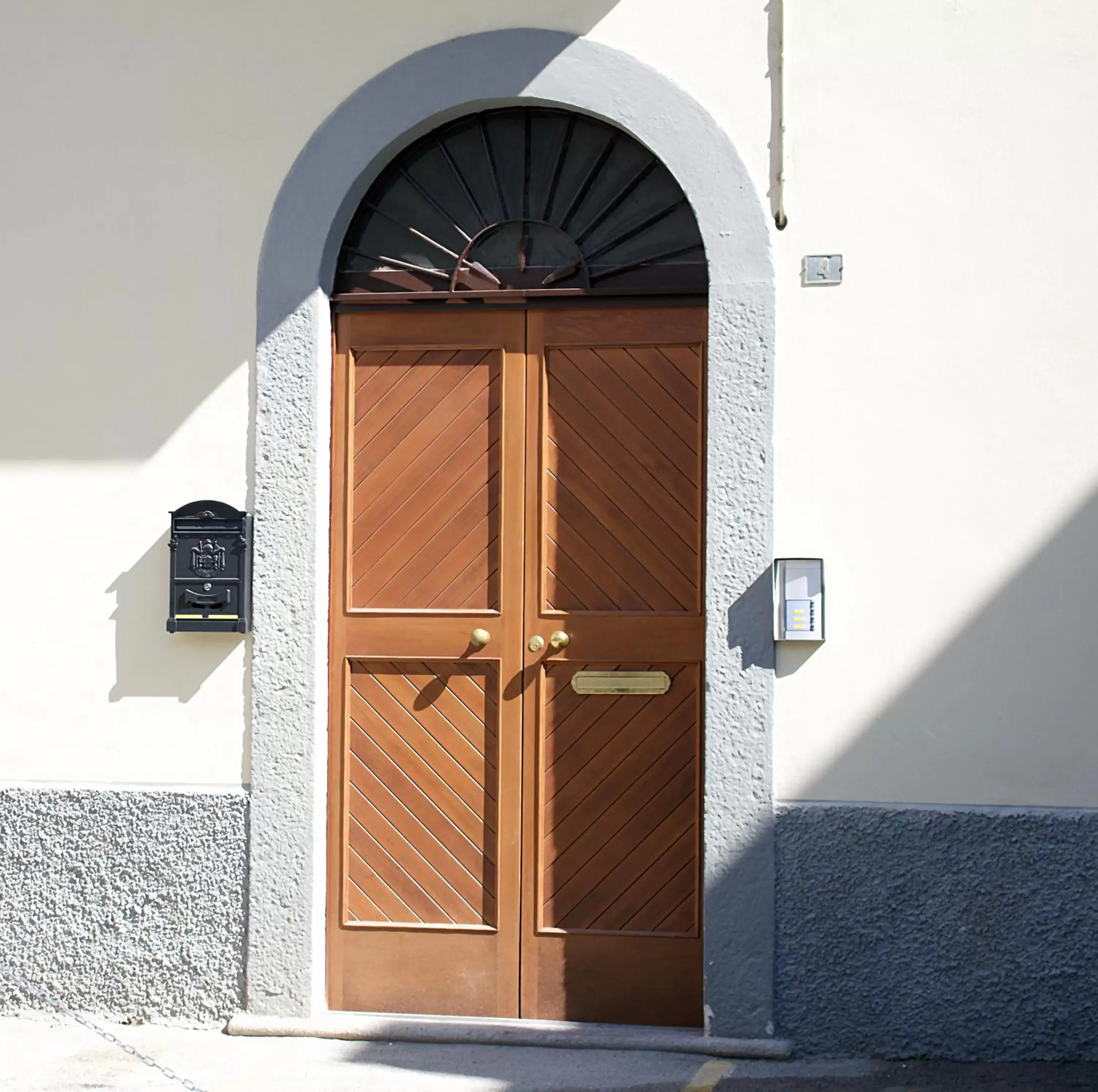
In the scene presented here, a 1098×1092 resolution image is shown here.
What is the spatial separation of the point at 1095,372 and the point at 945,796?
5.27 ft

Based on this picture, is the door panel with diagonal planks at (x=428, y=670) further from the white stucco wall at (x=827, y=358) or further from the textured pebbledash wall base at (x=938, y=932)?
the textured pebbledash wall base at (x=938, y=932)

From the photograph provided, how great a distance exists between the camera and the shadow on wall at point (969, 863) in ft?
15.3

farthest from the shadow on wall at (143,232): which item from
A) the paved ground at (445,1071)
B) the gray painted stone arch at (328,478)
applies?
the paved ground at (445,1071)

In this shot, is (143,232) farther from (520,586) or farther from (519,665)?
(519,665)

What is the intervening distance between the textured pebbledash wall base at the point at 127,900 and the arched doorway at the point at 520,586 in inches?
16.4

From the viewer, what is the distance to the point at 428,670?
16.9 ft

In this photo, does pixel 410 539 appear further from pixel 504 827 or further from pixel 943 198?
pixel 943 198

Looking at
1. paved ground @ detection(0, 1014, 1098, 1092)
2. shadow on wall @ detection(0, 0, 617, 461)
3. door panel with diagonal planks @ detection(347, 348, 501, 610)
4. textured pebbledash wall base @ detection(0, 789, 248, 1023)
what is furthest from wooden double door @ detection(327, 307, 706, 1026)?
shadow on wall @ detection(0, 0, 617, 461)

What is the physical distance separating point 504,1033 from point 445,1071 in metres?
0.35

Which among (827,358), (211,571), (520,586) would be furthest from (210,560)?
(827,358)

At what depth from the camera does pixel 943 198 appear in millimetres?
4820

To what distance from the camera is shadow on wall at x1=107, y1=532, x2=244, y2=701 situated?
5.16 metres

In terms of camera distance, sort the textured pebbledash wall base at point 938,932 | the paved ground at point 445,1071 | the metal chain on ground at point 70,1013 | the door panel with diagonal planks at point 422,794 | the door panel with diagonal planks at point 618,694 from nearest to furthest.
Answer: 1. the paved ground at point 445,1071
2. the textured pebbledash wall base at point 938,932
3. the metal chain on ground at point 70,1013
4. the door panel with diagonal planks at point 618,694
5. the door panel with diagonal planks at point 422,794

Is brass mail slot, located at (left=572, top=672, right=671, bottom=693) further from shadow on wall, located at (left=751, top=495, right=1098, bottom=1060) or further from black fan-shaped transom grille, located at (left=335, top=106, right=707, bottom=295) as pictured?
black fan-shaped transom grille, located at (left=335, top=106, right=707, bottom=295)
